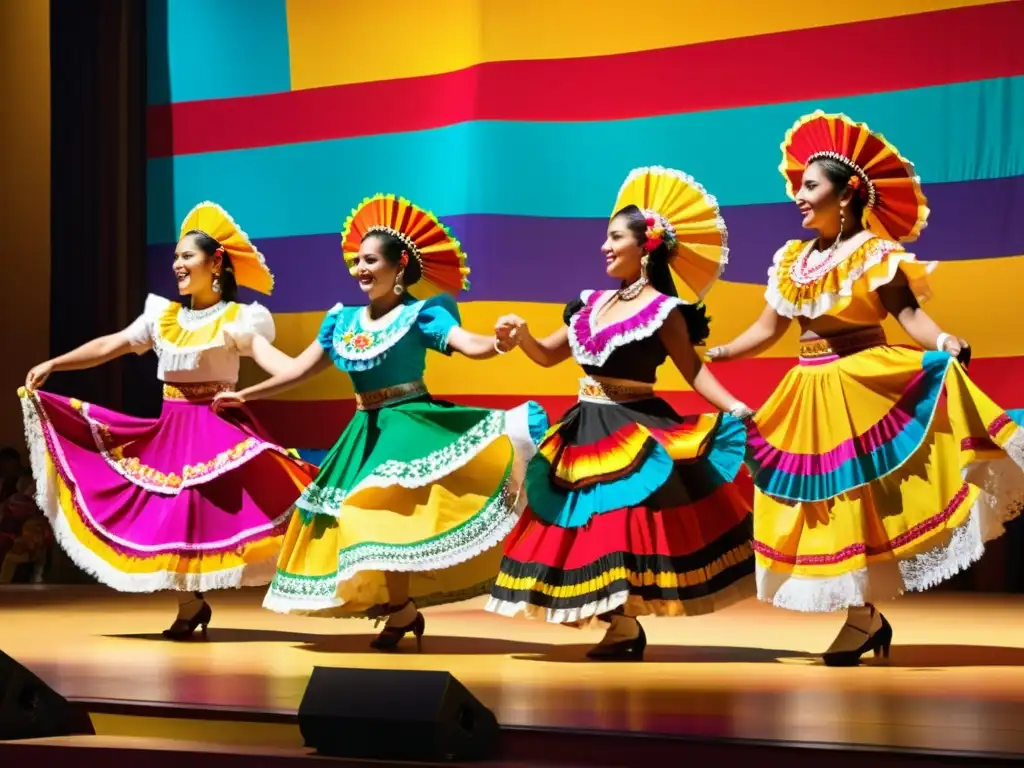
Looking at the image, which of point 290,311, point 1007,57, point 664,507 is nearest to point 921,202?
point 664,507

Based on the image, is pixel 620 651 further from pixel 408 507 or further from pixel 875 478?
pixel 875 478

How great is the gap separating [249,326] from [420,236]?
62 cm

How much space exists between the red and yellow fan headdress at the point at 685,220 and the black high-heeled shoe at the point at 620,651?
973mm

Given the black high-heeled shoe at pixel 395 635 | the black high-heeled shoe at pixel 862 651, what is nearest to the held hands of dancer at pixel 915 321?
the black high-heeled shoe at pixel 862 651

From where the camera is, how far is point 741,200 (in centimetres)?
610

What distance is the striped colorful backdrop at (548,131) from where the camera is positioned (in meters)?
5.69

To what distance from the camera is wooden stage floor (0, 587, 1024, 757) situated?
3102 mm

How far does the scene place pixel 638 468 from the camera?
13.6ft

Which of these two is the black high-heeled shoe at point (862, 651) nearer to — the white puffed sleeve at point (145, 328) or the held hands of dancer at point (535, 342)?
the held hands of dancer at point (535, 342)

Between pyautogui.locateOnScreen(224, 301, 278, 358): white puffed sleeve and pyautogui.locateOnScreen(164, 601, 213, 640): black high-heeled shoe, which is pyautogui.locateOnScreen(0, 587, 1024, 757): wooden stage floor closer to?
pyautogui.locateOnScreen(164, 601, 213, 640): black high-heeled shoe

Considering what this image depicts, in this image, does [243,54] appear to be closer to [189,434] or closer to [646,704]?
[189,434]

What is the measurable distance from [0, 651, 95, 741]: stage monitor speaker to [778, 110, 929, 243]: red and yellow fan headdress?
2.35m

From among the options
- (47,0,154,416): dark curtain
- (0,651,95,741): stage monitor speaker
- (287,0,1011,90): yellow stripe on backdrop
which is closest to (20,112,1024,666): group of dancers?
(0,651,95,741): stage monitor speaker

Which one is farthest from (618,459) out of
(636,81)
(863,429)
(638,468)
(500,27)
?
(500,27)
